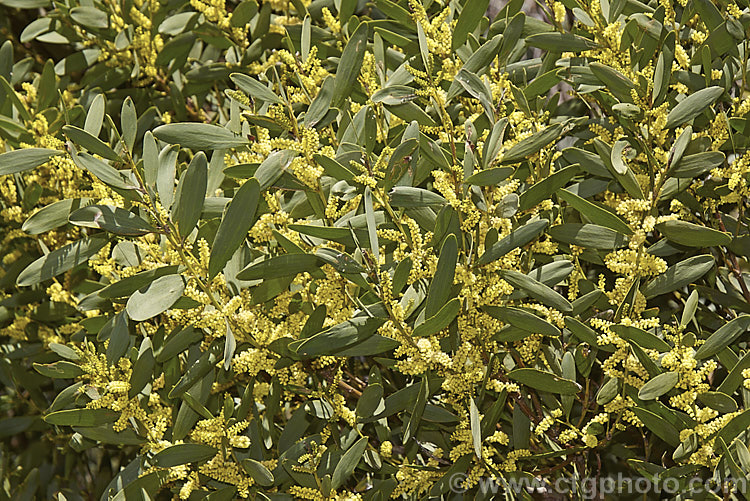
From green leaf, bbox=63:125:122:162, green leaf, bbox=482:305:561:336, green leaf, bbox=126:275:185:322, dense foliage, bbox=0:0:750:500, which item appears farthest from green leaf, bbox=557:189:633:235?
green leaf, bbox=63:125:122:162

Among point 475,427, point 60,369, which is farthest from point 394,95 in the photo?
point 60,369

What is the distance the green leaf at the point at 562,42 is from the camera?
54.2 inches

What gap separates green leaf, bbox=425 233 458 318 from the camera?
109 centimetres

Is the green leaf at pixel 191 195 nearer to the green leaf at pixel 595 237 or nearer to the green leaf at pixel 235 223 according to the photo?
the green leaf at pixel 235 223

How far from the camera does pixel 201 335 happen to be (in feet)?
4.36

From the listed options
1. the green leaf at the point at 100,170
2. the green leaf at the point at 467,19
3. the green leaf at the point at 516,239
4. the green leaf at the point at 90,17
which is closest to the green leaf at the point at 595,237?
the green leaf at the point at 516,239

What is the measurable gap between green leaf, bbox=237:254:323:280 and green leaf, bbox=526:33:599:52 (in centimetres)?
63

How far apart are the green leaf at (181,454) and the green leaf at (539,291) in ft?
1.99

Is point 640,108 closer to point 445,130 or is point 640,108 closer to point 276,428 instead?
point 445,130

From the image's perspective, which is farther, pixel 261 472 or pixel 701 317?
pixel 701 317

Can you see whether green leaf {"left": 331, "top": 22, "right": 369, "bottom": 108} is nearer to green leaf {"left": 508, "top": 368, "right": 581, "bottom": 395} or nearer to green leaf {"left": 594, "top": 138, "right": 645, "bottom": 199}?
green leaf {"left": 594, "top": 138, "right": 645, "bottom": 199}

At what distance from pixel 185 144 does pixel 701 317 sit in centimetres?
106

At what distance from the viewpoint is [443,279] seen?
1117 millimetres

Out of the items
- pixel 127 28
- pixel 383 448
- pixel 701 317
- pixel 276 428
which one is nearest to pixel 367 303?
pixel 383 448
